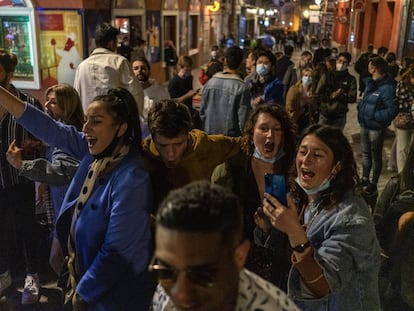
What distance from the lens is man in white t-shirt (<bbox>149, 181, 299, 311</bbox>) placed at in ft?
3.84

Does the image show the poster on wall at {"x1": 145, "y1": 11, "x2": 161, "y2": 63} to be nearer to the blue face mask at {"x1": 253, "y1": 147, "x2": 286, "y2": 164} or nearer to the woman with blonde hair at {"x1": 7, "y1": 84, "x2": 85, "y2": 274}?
the woman with blonde hair at {"x1": 7, "y1": 84, "x2": 85, "y2": 274}

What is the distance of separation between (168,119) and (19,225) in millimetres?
2065

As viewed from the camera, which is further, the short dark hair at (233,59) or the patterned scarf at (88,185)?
the short dark hair at (233,59)

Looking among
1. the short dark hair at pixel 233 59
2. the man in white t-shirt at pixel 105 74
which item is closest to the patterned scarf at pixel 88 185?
the man in white t-shirt at pixel 105 74

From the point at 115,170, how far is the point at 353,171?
1.10 meters

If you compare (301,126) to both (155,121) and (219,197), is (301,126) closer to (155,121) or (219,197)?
(155,121)

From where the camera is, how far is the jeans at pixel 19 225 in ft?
12.1

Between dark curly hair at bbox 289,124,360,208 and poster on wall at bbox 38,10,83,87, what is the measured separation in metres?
7.20

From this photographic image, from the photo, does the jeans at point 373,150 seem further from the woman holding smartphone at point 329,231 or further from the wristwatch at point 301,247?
the wristwatch at point 301,247

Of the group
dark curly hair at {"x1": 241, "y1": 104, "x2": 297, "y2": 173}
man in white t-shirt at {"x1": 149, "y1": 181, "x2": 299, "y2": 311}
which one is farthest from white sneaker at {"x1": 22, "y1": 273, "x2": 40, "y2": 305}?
man in white t-shirt at {"x1": 149, "y1": 181, "x2": 299, "y2": 311}

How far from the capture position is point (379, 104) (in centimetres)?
621

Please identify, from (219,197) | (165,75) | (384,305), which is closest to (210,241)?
(219,197)

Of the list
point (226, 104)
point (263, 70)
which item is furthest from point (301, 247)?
point (263, 70)

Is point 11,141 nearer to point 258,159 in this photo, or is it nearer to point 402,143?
point 258,159
